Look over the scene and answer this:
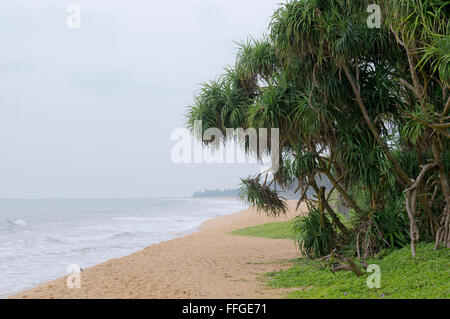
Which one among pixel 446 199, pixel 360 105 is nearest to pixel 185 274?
pixel 360 105

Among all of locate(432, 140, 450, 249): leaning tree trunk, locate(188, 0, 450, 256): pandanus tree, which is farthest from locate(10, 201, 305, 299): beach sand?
locate(432, 140, 450, 249): leaning tree trunk

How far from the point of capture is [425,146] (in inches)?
241

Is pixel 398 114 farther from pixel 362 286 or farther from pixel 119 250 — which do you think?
pixel 119 250

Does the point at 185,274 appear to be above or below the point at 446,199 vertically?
below

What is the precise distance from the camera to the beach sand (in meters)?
5.58

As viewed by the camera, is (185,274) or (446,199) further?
(185,274)

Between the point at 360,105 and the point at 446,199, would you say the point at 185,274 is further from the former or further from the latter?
the point at 446,199

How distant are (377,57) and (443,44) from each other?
2.08m

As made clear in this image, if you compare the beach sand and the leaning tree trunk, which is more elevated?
the leaning tree trunk

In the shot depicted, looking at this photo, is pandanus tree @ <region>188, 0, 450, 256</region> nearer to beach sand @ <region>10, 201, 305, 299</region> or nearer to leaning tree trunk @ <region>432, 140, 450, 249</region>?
leaning tree trunk @ <region>432, 140, 450, 249</region>

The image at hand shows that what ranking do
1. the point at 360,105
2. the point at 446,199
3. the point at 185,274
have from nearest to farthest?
the point at 446,199, the point at 360,105, the point at 185,274

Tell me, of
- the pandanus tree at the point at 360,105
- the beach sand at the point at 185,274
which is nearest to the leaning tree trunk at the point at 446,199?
the pandanus tree at the point at 360,105

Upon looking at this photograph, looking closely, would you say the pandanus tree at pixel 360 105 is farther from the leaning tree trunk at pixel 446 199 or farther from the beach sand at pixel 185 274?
the beach sand at pixel 185 274

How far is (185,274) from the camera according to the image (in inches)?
276
